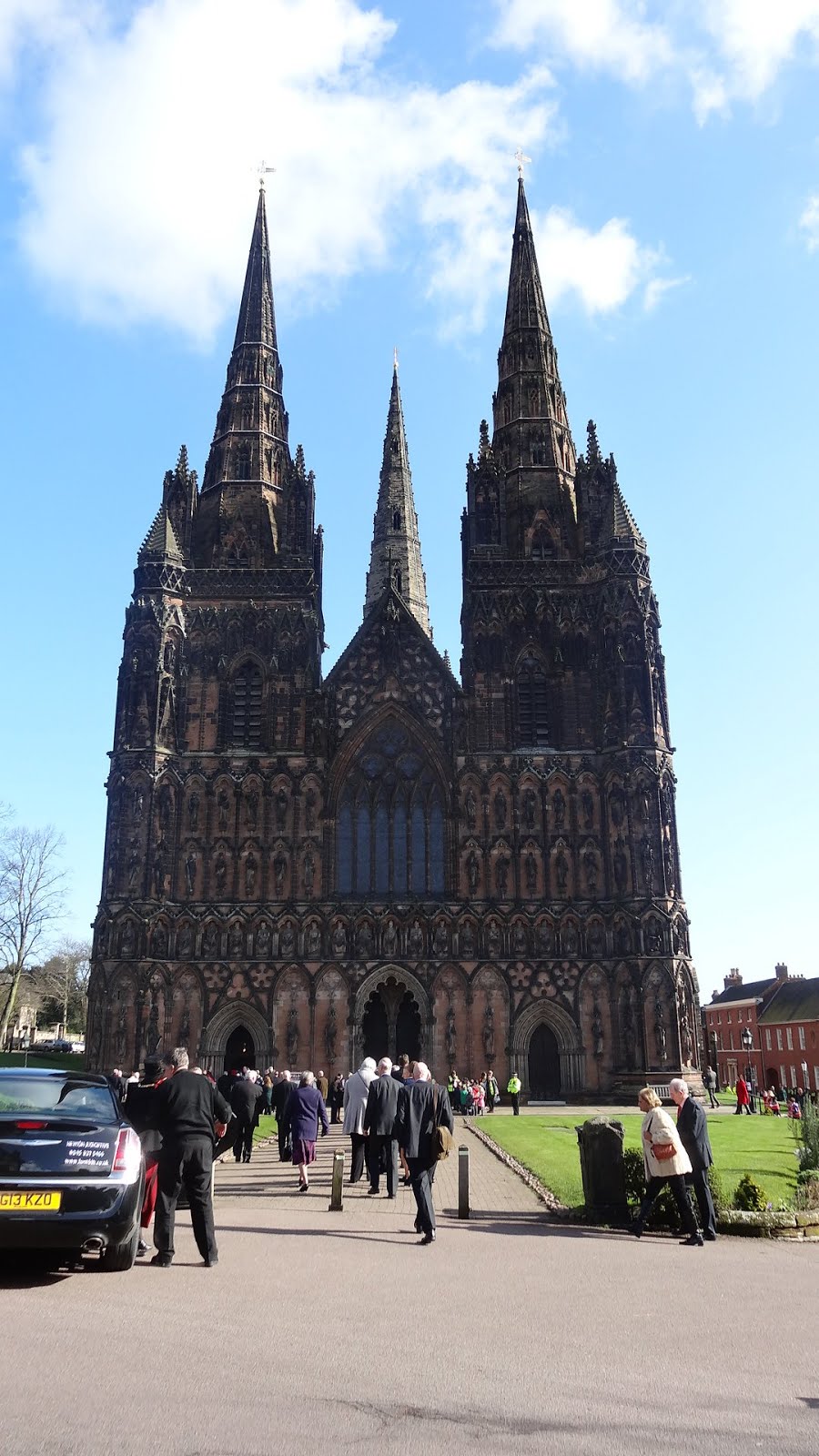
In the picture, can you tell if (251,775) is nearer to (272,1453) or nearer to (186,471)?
(186,471)

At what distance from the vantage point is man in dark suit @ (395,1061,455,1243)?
11.6 meters

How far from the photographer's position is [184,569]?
153 ft

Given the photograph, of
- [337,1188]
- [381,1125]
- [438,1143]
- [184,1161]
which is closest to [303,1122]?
[381,1125]

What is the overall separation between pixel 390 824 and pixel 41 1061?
26.5m

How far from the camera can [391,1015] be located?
41.8 metres

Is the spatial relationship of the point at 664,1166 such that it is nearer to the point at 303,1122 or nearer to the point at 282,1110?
the point at 303,1122

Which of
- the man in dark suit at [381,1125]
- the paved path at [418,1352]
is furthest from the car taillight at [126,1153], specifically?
the man in dark suit at [381,1125]

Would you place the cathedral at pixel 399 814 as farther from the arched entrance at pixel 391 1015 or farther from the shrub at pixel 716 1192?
the shrub at pixel 716 1192

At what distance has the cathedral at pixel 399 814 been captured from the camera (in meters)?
40.7

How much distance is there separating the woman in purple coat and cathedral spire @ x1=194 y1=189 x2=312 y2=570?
3345cm

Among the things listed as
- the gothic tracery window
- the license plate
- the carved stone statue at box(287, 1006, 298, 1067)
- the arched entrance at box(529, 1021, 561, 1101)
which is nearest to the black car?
the license plate

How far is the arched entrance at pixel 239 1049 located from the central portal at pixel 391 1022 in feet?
14.3

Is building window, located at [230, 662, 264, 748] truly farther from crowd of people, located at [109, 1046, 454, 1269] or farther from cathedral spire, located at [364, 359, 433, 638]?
crowd of people, located at [109, 1046, 454, 1269]

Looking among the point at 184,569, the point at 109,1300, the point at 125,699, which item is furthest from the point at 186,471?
the point at 109,1300
